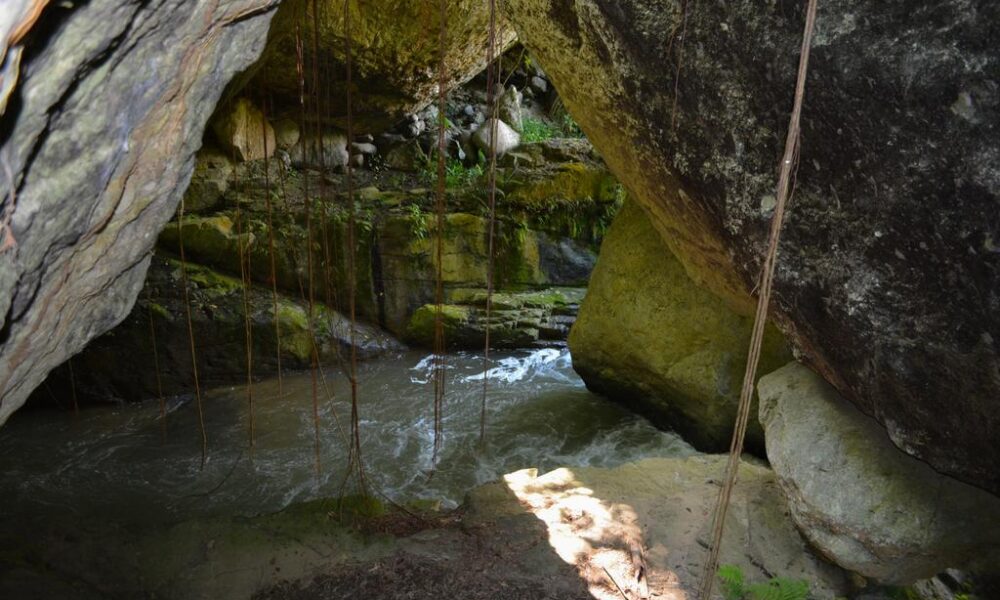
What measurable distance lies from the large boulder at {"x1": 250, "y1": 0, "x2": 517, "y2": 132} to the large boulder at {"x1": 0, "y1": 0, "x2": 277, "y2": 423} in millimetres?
5000

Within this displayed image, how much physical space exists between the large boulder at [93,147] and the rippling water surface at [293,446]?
257cm

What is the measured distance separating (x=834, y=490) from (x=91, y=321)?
363 centimetres

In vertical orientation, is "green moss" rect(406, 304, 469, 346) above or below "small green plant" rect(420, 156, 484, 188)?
below

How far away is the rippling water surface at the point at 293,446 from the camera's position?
5.37 meters

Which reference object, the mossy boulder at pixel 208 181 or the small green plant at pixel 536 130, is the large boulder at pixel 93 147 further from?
the small green plant at pixel 536 130

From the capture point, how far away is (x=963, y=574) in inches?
120

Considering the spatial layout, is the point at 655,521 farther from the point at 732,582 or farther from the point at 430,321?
the point at 430,321

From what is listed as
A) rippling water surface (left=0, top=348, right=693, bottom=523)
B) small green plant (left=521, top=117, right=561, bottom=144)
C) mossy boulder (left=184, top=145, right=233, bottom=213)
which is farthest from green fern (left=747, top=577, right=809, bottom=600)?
small green plant (left=521, top=117, right=561, bottom=144)

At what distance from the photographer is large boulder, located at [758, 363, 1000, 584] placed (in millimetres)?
3037

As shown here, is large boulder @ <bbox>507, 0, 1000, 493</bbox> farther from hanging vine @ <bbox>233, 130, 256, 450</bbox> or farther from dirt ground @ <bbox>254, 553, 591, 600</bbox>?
hanging vine @ <bbox>233, 130, 256, 450</bbox>

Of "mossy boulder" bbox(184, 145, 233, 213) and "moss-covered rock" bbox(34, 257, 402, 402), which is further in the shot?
"mossy boulder" bbox(184, 145, 233, 213)

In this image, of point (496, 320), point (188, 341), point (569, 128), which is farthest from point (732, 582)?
point (569, 128)

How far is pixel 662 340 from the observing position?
5.93 metres

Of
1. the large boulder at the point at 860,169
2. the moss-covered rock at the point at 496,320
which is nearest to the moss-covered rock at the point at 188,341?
the moss-covered rock at the point at 496,320
